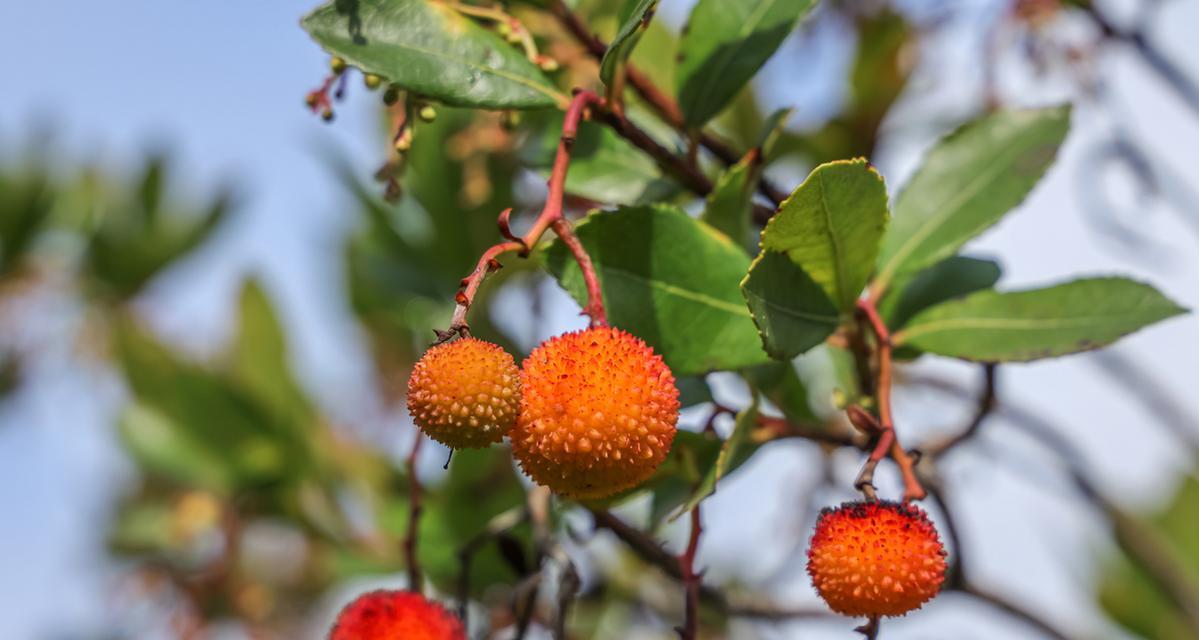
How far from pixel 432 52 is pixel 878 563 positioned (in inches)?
25.3

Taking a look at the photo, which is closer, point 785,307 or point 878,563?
point 878,563

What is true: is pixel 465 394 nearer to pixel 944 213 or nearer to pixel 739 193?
pixel 739 193

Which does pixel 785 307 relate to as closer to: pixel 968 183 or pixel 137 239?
pixel 968 183

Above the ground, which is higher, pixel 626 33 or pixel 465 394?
pixel 626 33

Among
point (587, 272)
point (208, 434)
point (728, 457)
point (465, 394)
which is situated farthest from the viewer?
point (208, 434)

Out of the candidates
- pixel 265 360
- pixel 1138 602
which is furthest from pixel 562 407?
pixel 1138 602

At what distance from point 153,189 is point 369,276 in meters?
1.09

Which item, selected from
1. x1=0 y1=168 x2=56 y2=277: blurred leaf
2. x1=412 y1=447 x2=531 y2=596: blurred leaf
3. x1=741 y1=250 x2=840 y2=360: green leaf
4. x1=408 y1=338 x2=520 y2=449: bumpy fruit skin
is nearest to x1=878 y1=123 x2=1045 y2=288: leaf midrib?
x1=741 y1=250 x2=840 y2=360: green leaf

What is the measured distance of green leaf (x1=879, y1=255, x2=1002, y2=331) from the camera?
1.36m

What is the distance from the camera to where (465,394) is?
925 millimetres

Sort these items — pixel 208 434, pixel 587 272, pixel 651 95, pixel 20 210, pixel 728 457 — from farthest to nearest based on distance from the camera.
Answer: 1. pixel 20 210
2. pixel 208 434
3. pixel 651 95
4. pixel 728 457
5. pixel 587 272

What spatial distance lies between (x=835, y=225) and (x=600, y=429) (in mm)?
300

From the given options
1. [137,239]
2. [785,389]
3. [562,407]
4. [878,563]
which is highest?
[562,407]

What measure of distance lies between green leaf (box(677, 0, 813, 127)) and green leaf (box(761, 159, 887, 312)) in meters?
0.25
